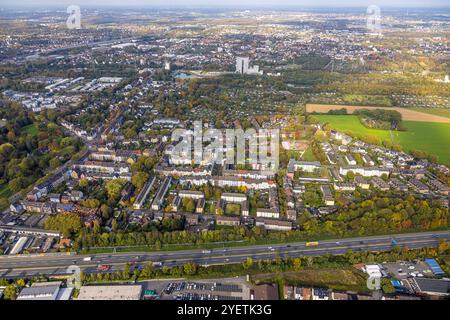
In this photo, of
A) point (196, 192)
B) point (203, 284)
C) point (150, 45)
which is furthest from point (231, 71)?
point (203, 284)

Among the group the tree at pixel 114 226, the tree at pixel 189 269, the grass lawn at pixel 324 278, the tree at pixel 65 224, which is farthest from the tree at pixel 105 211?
the grass lawn at pixel 324 278

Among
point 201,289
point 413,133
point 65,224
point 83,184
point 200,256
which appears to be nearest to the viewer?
point 201,289

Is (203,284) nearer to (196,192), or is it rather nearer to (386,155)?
(196,192)

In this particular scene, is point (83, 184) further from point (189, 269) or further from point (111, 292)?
point (189, 269)

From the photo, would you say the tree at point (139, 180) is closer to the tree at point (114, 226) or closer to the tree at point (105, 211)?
the tree at point (105, 211)

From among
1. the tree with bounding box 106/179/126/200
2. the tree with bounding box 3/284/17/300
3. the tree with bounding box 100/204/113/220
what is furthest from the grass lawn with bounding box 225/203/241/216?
the tree with bounding box 3/284/17/300

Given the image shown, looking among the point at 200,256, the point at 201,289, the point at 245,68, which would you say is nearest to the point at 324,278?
the point at 201,289

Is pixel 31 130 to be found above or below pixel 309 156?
above
